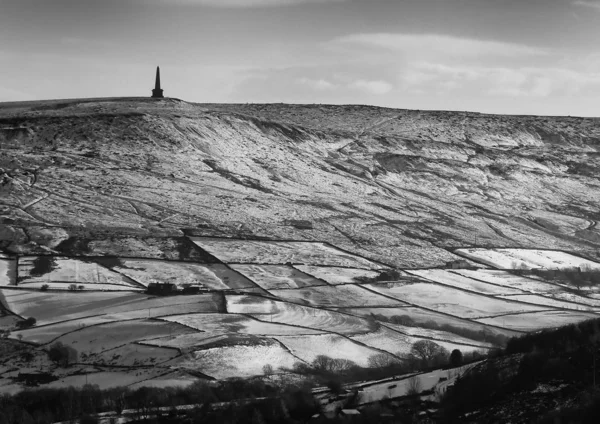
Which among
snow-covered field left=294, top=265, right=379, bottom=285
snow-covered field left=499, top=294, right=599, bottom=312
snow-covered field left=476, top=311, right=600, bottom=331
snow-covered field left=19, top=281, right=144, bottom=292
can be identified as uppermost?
snow-covered field left=19, top=281, right=144, bottom=292

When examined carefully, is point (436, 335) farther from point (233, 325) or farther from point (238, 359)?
point (238, 359)

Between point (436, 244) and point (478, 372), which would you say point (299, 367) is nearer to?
point (478, 372)

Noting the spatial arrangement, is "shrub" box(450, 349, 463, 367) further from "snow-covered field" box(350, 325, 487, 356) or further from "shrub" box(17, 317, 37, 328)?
"shrub" box(17, 317, 37, 328)

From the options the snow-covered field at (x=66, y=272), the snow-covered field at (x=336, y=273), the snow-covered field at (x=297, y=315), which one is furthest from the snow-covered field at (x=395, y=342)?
the snow-covered field at (x=66, y=272)

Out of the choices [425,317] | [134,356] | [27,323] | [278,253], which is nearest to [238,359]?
[134,356]

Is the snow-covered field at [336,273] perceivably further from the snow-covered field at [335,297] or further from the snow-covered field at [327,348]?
the snow-covered field at [327,348]

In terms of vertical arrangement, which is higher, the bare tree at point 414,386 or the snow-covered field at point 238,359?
the bare tree at point 414,386

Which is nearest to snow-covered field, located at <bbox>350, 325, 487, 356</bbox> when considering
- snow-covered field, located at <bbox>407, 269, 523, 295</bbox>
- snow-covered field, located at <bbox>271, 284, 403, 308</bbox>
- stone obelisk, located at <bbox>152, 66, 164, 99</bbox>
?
snow-covered field, located at <bbox>271, 284, 403, 308</bbox>

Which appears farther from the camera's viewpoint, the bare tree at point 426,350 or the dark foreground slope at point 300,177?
the dark foreground slope at point 300,177
